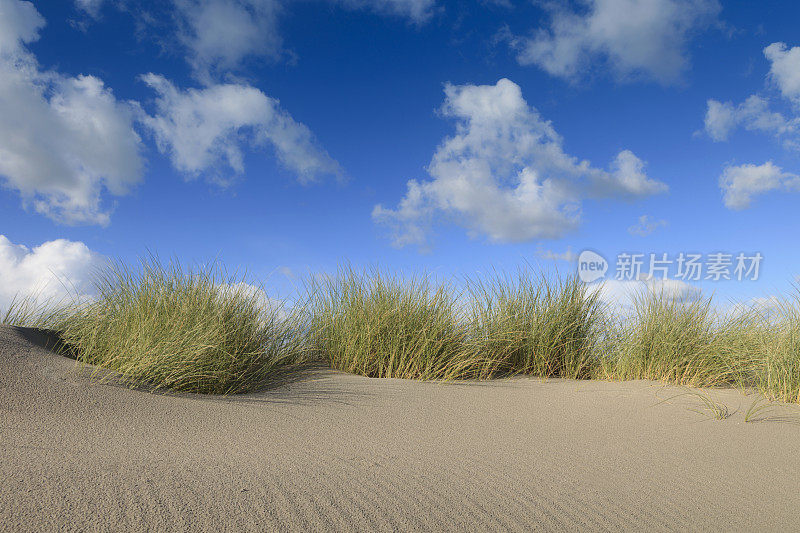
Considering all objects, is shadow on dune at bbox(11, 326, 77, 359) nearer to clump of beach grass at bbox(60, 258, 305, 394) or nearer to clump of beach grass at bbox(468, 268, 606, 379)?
clump of beach grass at bbox(60, 258, 305, 394)

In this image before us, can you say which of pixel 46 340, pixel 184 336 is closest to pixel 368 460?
pixel 184 336

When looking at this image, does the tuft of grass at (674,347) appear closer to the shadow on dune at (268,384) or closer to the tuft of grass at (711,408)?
the tuft of grass at (711,408)

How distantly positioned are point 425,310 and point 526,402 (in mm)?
1314

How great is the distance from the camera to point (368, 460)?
2.05 meters

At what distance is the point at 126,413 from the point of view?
2529 millimetres

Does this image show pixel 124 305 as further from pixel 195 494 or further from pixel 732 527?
pixel 732 527

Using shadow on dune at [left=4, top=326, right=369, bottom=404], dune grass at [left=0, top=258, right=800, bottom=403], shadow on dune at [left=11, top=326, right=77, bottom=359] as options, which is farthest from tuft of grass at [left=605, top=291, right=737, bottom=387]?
shadow on dune at [left=11, top=326, right=77, bottom=359]

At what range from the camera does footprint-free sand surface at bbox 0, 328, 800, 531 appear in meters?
1.50

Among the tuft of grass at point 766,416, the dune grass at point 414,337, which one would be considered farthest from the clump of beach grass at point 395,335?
the tuft of grass at point 766,416

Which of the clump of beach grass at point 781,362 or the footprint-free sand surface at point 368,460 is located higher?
the clump of beach grass at point 781,362

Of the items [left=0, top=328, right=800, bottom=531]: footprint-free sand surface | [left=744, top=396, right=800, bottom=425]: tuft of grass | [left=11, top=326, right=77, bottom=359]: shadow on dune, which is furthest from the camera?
[left=11, top=326, right=77, bottom=359]: shadow on dune

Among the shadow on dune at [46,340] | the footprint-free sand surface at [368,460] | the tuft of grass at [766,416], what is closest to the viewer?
the footprint-free sand surface at [368,460]

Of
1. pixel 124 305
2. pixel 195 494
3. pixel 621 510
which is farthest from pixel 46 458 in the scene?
pixel 124 305

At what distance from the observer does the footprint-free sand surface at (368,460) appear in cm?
150
